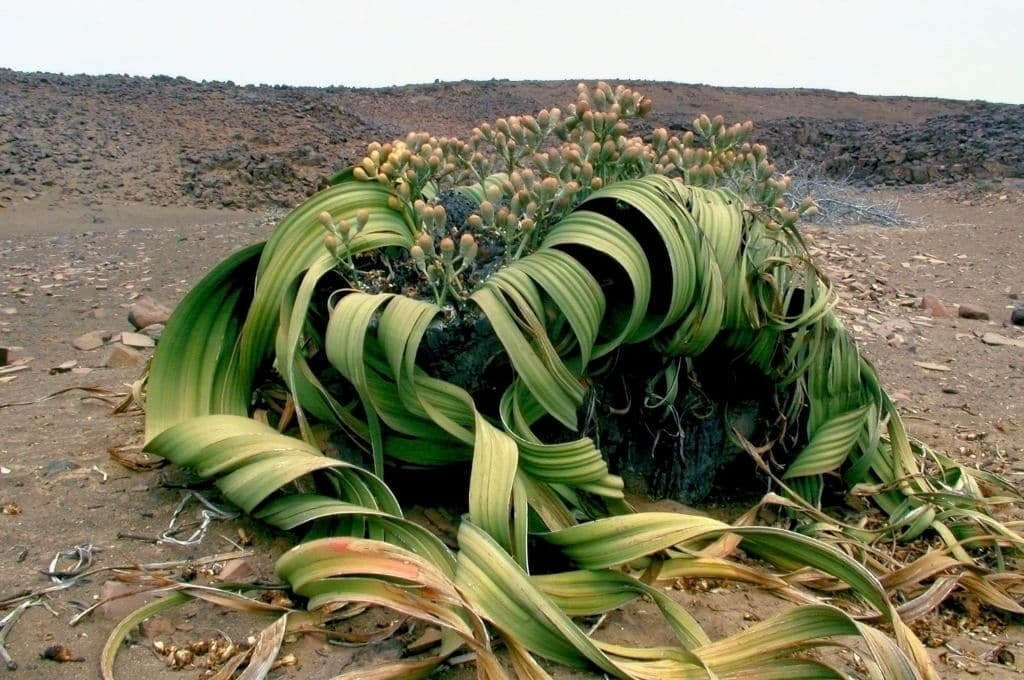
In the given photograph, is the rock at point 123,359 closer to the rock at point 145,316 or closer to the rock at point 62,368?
the rock at point 62,368

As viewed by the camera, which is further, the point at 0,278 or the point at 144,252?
the point at 144,252

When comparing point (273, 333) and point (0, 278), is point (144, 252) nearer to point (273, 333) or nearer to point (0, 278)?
point (0, 278)

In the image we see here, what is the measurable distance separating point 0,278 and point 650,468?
3890 millimetres

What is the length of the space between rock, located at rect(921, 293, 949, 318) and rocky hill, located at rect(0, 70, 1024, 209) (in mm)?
6099

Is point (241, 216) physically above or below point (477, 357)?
below

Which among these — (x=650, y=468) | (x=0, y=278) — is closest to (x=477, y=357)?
(x=650, y=468)

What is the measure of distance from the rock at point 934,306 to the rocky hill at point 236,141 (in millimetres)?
6099

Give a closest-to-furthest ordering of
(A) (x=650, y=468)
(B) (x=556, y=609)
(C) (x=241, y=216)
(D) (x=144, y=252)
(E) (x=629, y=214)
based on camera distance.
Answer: (B) (x=556, y=609), (E) (x=629, y=214), (A) (x=650, y=468), (D) (x=144, y=252), (C) (x=241, y=216)

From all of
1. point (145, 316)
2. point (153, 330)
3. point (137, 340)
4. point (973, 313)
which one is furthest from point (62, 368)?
point (973, 313)

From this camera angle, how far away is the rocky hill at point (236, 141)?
955cm

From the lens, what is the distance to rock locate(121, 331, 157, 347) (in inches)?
109

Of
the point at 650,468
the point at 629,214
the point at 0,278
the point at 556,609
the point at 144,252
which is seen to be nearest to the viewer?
the point at 556,609

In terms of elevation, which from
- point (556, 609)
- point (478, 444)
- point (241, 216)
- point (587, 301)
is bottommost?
point (241, 216)

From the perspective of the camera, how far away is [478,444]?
132 centimetres
